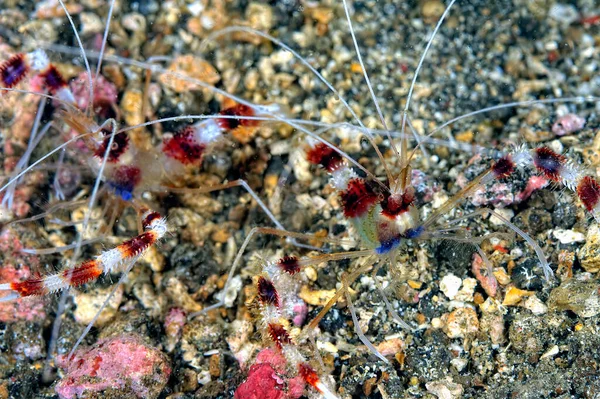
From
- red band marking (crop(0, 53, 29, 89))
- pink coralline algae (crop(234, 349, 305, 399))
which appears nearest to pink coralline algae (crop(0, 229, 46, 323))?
red band marking (crop(0, 53, 29, 89))

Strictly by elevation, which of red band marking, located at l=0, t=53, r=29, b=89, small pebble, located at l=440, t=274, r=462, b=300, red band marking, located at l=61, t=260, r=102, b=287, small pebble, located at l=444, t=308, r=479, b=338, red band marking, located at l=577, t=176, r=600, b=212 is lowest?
small pebble, located at l=444, t=308, r=479, b=338

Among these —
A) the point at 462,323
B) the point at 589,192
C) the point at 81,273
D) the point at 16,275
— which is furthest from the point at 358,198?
the point at 16,275

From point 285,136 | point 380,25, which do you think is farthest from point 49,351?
point 380,25

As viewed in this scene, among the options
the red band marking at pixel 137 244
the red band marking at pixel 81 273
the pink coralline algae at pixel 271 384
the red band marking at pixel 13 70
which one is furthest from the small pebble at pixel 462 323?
the red band marking at pixel 13 70

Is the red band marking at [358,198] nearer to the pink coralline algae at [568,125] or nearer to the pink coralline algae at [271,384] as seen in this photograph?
the pink coralline algae at [271,384]

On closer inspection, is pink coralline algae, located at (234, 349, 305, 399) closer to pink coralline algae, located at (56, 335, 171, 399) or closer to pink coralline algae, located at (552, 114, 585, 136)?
pink coralline algae, located at (56, 335, 171, 399)

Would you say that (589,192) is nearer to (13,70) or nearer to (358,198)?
(358,198)
